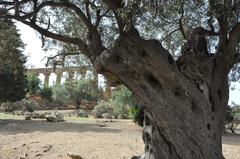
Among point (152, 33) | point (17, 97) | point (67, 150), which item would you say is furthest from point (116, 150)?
point (17, 97)

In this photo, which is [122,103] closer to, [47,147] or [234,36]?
[47,147]

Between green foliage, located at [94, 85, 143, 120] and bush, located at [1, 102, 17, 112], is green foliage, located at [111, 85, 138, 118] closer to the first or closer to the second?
green foliage, located at [94, 85, 143, 120]

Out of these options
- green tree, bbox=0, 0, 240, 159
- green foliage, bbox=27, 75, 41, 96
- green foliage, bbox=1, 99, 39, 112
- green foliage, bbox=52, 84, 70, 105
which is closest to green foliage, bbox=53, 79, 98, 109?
green foliage, bbox=52, 84, 70, 105

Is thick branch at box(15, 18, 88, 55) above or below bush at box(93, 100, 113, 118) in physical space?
above

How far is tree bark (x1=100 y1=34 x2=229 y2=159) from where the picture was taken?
8.10 metres

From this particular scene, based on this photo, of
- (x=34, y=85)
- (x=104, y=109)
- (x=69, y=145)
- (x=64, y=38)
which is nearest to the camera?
(x=64, y=38)

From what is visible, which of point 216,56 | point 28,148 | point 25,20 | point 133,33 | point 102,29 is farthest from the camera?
point 28,148

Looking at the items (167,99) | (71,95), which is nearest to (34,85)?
(71,95)

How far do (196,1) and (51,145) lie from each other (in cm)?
786

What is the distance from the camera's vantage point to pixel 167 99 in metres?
8.07

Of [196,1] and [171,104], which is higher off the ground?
[196,1]

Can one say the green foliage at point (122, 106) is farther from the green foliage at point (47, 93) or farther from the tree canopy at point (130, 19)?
the green foliage at point (47, 93)

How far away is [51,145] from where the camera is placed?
1467 cm

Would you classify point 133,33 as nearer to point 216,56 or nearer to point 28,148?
point 216,56
